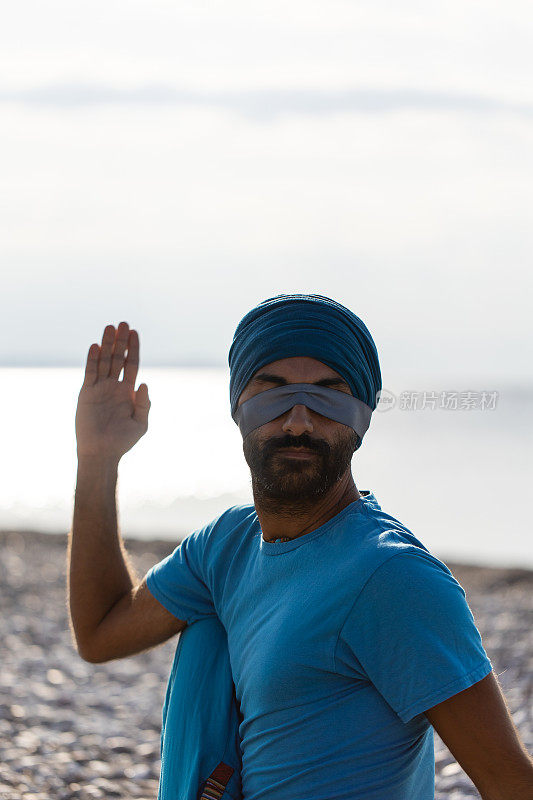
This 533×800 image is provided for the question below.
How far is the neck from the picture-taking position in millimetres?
2650

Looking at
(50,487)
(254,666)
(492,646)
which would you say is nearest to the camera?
(254,666)

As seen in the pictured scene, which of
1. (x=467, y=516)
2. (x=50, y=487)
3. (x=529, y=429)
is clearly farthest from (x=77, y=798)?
(x=529, y=429)

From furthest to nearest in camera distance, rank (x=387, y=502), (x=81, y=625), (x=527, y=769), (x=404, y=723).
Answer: (x=387, y=502)
(x=81, y=625)
(x=404, y=723)
(x=527, y=769)

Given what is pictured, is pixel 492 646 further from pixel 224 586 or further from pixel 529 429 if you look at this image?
pixel 529 429

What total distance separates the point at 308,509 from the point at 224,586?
382 mm

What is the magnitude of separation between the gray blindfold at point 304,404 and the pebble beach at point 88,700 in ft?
9.50

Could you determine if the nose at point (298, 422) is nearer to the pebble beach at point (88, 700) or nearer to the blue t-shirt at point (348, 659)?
the blue t-shirt at point (348, 659)

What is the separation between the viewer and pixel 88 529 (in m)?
3.17

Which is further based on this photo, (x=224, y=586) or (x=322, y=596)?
(x=224, y=586)

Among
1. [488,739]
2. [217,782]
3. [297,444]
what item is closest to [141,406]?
[297,444]

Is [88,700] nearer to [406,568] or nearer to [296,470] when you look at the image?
[296,470]

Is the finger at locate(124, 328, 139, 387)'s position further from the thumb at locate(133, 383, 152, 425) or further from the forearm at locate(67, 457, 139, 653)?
the forearm at locate(67, 457, 139, 653)

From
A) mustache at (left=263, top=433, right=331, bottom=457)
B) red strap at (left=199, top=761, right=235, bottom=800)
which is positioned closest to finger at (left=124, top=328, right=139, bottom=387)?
mustache at (left=263, top=433, right=331, bottom=457)

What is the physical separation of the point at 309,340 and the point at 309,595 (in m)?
0.71
